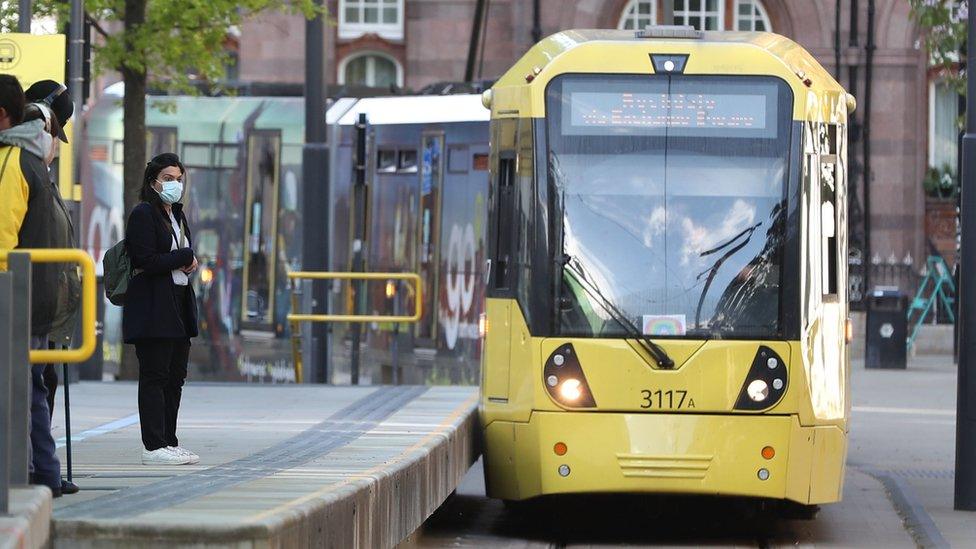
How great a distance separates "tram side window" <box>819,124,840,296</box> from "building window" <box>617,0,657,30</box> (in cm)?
2597

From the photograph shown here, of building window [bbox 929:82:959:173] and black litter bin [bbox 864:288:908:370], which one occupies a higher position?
building window [bbox 929:82:959:173]

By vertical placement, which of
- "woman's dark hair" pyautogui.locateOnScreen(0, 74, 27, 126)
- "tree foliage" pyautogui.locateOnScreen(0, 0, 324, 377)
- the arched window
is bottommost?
"woman's dark hair" pyautogui.locateOnScreen(0, 74, 27, 126)

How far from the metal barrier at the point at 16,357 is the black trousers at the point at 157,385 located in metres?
2.74

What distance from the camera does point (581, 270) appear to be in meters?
12.3

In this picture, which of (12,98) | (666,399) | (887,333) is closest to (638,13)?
(887,333)

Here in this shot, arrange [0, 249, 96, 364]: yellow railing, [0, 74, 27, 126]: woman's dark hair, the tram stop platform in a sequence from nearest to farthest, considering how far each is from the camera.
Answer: the tram stop platform → [0, 249, 96, 364]: yellow railing → [0, 74, 27, 126]: woman's dark hair

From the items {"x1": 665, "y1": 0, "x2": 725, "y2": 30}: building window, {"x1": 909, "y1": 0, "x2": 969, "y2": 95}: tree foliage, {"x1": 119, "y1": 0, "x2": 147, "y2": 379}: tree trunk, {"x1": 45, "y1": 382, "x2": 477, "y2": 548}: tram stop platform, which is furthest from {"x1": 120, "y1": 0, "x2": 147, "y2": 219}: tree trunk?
{"x1": 665, "y1": 0, "x2": 725, "y2": 30}: building window

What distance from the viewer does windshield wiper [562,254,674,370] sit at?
12.1 meters

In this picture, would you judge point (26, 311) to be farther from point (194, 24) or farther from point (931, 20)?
point (194, 24)

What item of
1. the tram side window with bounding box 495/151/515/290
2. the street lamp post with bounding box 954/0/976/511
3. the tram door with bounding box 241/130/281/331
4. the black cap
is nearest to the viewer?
the black cap

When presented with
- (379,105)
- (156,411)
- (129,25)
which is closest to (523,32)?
(379,105)

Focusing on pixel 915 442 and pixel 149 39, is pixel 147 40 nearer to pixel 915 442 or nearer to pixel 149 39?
pixel 149 39

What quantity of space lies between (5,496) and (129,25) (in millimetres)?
16262

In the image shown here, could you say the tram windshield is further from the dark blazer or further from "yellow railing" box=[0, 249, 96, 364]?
"yellow railing" box=[0, 249, 96, 364]
